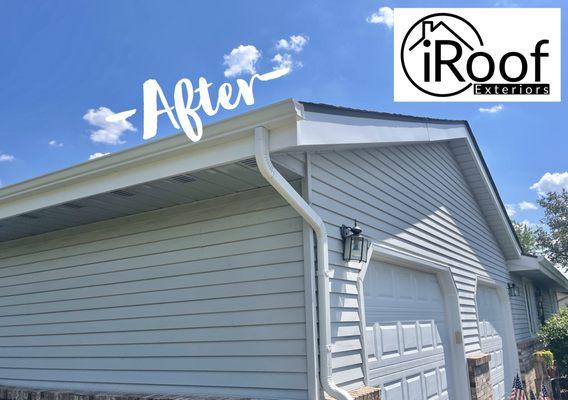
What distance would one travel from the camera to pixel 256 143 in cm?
303

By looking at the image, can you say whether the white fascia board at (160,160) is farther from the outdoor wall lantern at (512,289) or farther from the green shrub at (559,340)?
the green shrub at (559,340)

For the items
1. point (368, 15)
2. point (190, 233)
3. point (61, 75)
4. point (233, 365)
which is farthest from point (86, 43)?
point (233, 365)

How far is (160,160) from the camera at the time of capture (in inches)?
137

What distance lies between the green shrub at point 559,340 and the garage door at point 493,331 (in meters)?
1.39

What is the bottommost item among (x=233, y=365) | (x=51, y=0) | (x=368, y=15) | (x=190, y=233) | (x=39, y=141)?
(x=233, y=365)

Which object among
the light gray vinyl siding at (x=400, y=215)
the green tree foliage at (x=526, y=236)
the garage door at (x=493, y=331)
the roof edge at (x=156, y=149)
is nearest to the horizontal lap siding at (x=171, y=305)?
the light gray vinyl siding at (x=400, y=215)

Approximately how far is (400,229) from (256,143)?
2.72 metres

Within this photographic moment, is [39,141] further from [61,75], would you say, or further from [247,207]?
[247,207]

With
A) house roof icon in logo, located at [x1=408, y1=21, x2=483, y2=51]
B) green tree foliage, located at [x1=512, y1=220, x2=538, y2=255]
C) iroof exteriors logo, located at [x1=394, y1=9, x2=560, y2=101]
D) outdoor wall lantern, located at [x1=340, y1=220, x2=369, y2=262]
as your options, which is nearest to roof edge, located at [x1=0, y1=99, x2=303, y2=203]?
outdoor wall lantern, located at [x1=340, y1=220, x2=369, y2=262]

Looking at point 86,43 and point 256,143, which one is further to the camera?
point 86,43

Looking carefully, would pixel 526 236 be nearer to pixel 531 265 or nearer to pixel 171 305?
pixel 531 265

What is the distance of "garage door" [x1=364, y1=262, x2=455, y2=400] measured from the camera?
436cm

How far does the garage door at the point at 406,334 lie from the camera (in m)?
4.36

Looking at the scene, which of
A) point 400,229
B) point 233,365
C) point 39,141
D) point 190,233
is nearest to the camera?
point 233,365
